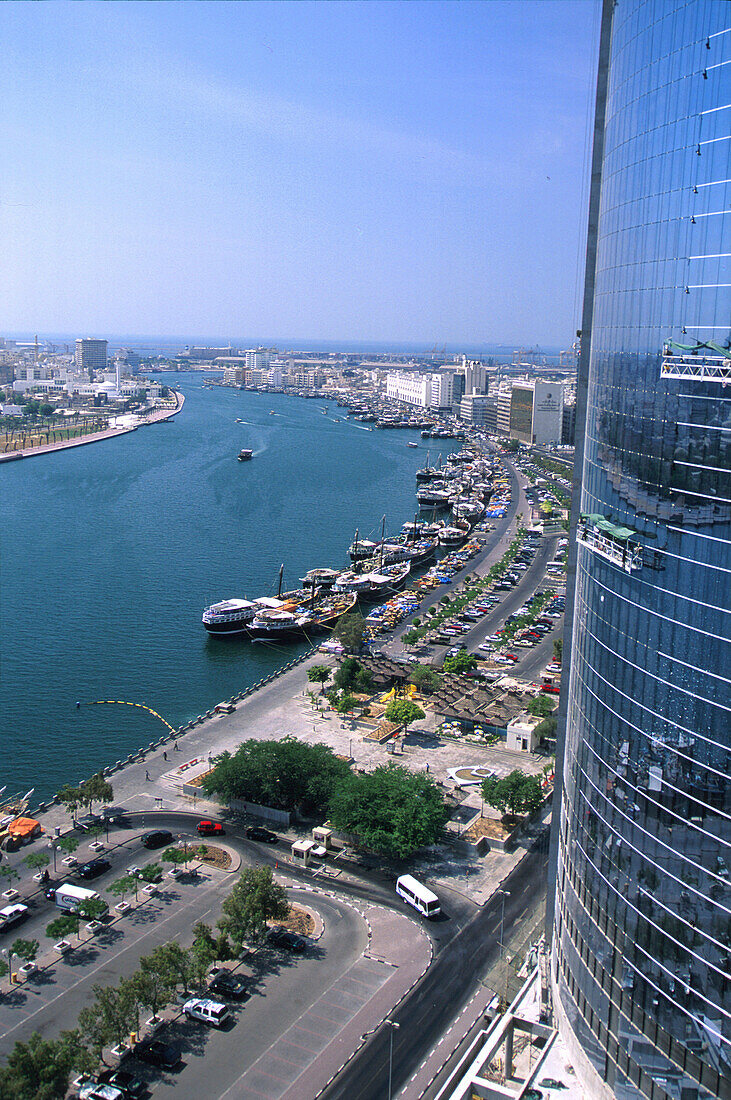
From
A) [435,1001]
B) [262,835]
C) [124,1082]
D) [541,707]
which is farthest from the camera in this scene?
[541,707]

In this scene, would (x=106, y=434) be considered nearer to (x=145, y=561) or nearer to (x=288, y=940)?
(x=145, y=561)

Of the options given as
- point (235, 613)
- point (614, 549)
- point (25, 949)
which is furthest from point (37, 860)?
point (235, 613)

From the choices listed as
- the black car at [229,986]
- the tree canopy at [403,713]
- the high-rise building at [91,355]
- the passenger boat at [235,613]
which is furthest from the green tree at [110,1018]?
the high-rise building at [91,355]

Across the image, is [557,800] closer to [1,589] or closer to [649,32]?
[649,32]

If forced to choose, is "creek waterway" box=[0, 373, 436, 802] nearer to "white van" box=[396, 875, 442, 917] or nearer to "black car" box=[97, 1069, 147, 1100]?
"white van" box=[396, 875, 442, 917]

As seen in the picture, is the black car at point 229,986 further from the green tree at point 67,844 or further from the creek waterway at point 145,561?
the creek waterway at point 145,561

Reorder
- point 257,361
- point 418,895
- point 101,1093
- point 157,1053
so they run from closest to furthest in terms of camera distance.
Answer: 1. point 101,1093
2. point 157,1053
3. point 418,895
4. point 257,361

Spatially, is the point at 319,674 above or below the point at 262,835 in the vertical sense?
above

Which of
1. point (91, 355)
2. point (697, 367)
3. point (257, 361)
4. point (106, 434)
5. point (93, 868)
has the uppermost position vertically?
point (257, 361)
